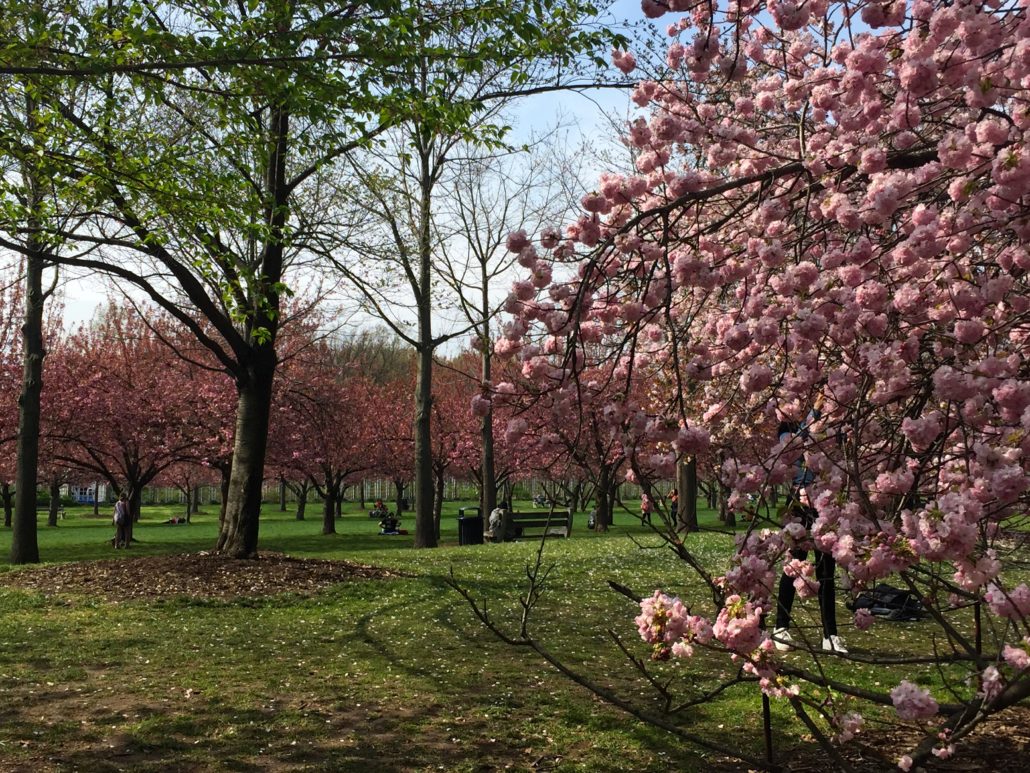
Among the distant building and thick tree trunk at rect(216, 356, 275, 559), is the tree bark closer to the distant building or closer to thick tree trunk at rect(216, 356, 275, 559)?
thick tree trunk at rect(216, 356, 275, 559)

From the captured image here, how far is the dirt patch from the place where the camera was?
407 inches

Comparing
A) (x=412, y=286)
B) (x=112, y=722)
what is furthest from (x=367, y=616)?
(x=412, y=286)

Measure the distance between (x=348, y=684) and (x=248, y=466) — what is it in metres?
6.60

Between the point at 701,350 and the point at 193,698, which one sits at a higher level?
the point at 701,350

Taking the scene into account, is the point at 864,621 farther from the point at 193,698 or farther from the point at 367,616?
the point at 367,616

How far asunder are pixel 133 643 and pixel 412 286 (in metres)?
13.8

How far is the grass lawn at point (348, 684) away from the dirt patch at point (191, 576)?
34 cm

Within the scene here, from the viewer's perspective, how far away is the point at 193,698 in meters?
5.92

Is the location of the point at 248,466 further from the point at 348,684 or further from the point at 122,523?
the point at 122,523

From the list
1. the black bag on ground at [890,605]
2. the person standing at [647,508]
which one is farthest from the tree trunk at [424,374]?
the person standing at [647,508]

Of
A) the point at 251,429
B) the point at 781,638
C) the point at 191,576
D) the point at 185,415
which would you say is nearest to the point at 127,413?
the point at 185,415

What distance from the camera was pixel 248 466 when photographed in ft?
40.2

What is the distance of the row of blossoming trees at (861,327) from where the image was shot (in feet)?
9.49

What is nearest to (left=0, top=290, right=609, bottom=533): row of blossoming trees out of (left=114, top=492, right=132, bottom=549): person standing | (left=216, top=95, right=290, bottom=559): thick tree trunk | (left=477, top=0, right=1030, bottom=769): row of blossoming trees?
(left=114, top=492, right=132, bottom=549): person standing
